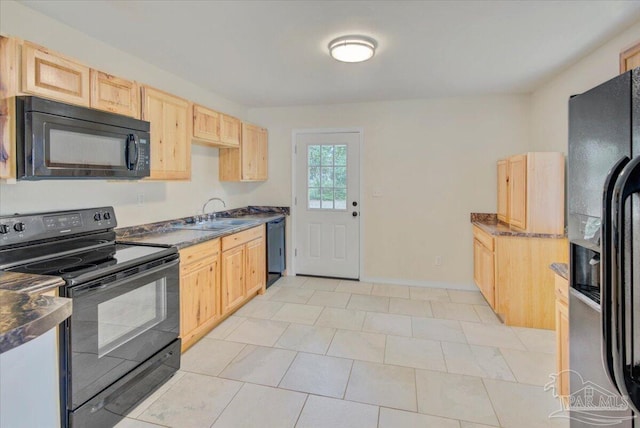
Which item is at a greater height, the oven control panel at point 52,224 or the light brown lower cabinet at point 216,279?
the oven control panel at point 52,224

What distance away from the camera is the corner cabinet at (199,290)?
2.57 meters

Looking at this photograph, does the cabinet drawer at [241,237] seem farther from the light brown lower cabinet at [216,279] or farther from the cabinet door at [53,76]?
the cabinet door at [53,76]

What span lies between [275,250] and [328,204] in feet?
3.18

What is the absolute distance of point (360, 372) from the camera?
7.88 ft

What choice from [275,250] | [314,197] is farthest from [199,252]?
[314,197]

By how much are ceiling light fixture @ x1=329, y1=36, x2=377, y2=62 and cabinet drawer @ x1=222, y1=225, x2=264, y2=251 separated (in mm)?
1883

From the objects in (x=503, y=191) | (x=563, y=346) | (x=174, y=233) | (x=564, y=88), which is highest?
(x=564, y=88)

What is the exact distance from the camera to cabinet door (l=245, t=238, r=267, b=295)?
366 centimetres

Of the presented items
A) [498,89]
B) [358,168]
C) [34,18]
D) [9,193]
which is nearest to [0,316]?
[9,193]

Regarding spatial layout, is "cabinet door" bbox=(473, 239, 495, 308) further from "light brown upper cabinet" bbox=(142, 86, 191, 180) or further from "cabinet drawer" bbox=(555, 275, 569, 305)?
"light brown upper cabinet" bbox=(142, 86, 191, 180)

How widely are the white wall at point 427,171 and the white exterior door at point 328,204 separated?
15 cm

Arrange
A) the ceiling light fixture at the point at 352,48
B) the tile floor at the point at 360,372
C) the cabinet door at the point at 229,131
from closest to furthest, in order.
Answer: the tile floor at the point at 360,372, the ceiling light fixture at the point at 352,48, the cabinet door at the point at 229,131

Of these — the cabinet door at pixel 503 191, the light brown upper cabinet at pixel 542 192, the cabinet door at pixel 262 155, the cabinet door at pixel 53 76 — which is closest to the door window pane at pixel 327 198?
the cabinet door at pixel 262 155

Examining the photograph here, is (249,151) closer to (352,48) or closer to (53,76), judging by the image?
(352,48)
